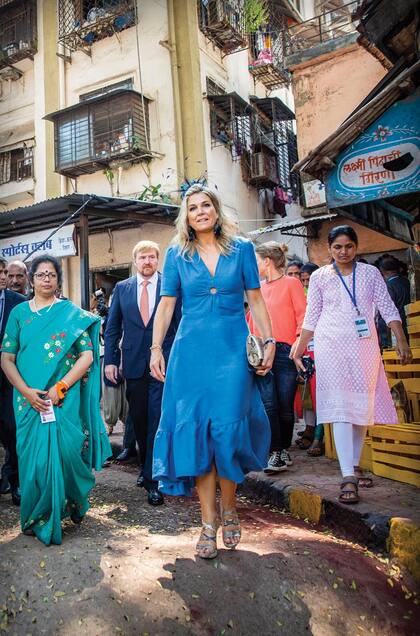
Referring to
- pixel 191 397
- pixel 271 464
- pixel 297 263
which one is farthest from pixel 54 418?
pixel 297 263

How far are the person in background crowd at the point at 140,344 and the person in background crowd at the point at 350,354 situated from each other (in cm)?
118

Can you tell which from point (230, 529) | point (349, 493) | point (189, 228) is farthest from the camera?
point (349, 493)

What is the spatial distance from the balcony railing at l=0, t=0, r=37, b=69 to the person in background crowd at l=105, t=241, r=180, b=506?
A: 13838 millimetres

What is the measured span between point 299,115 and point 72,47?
21.4ft

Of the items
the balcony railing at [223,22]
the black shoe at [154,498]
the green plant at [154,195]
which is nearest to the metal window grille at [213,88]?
the balcony railing at [223,22]

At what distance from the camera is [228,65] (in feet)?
49.8

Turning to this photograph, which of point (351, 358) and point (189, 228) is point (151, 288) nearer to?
point (189, 228)

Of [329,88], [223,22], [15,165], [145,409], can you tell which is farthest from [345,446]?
[15,165]

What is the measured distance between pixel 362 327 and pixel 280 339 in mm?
1145

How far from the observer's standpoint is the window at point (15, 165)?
1590 centimetres

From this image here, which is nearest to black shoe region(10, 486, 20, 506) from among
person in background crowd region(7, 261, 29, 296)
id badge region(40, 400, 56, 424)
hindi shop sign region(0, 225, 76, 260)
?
id badge region(40, 400, 56, 424)

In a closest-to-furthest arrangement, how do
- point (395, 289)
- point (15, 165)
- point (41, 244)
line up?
point (395, 289) → point (41, 244) → point (15, 165)

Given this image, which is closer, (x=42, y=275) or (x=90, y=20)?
(x=42, y=275)

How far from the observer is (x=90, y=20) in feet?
46.5
